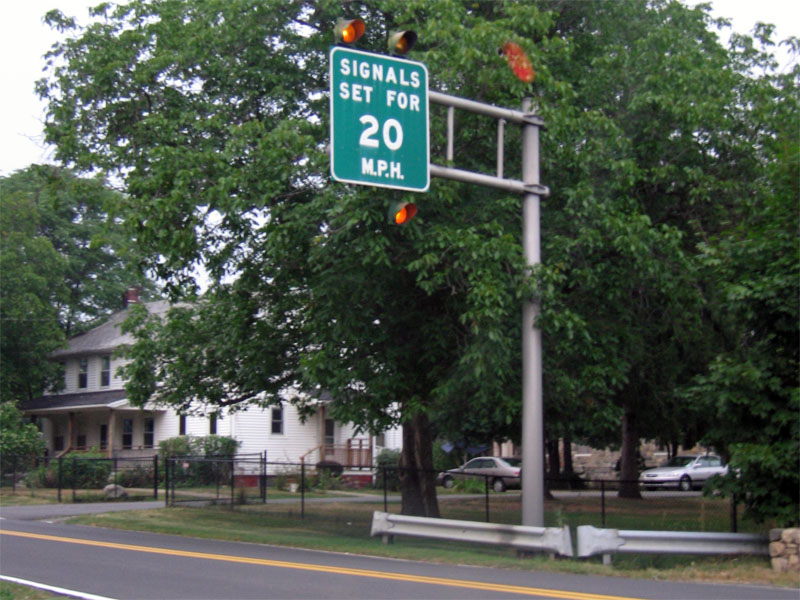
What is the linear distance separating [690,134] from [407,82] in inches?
292

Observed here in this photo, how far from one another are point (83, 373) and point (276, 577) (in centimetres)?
3854

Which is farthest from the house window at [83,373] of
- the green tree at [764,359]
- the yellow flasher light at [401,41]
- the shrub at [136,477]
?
the yellow flasher light at [401,41]

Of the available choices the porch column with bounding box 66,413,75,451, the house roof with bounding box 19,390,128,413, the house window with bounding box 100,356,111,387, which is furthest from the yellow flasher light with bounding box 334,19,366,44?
the house window with bounding box 100,356,111,387

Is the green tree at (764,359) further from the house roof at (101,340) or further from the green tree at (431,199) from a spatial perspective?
the house roof at (101,340)

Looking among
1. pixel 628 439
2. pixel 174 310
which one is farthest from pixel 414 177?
pixel 628 439

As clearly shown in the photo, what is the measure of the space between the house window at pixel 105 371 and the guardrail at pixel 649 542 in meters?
36.9

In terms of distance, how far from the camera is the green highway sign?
38.6ft

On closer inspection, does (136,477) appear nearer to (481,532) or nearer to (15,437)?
(15,437)

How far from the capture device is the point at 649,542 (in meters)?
13.9

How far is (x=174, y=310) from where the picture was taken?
840 inches

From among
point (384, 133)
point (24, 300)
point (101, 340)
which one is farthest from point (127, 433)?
point (384, 133)

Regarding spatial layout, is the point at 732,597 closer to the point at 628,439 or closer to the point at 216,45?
the point at 216,45

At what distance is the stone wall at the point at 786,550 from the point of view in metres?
12.9

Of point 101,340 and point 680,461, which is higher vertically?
point 101,340
